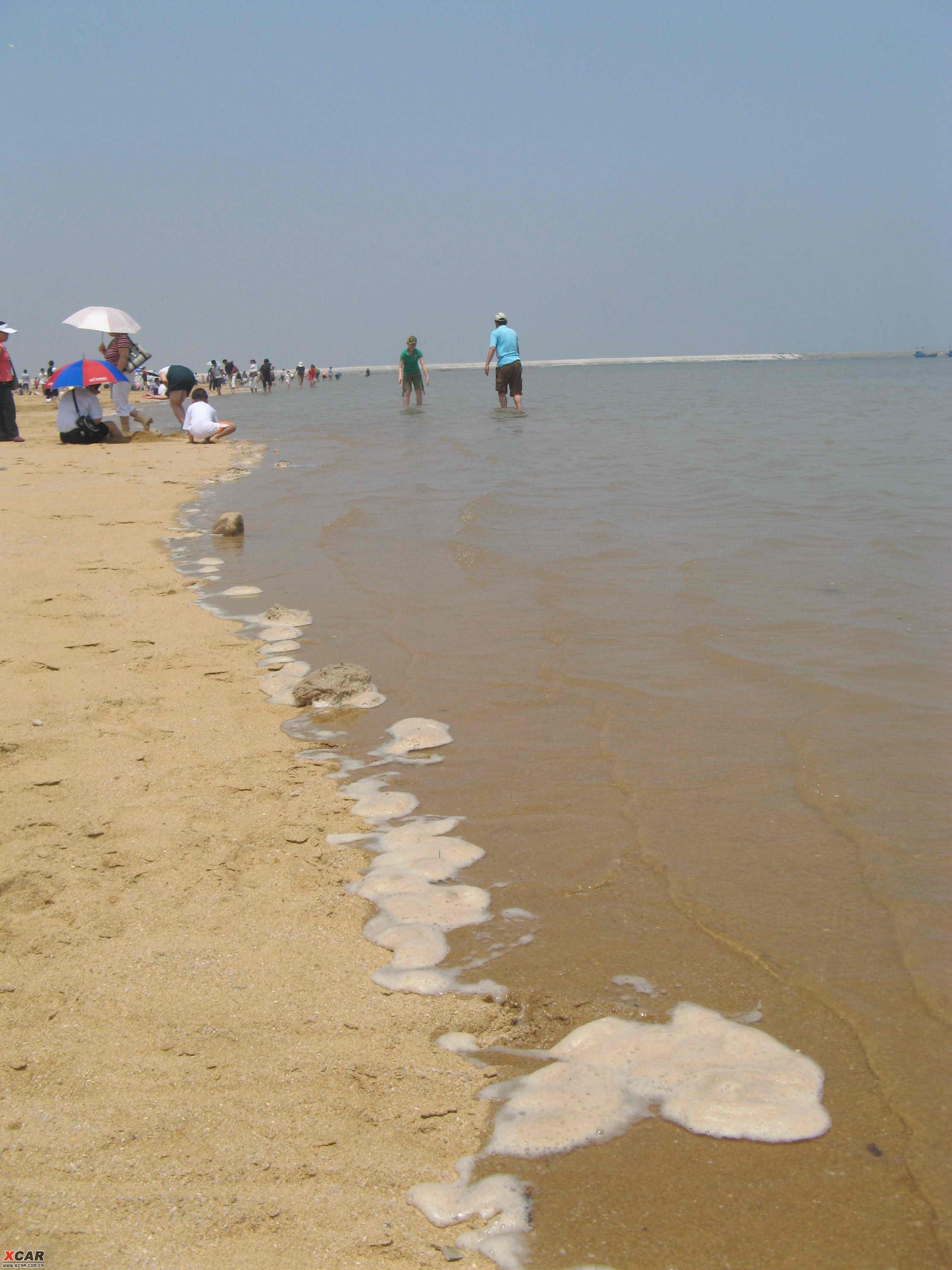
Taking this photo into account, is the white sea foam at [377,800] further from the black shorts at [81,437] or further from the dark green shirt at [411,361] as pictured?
the dark green shirt at [411,361]

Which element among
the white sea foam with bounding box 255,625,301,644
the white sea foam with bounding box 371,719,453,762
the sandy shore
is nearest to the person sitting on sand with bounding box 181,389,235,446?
the white sea foam with bounding box 255,625,301,644

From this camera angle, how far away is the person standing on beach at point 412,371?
1838cm

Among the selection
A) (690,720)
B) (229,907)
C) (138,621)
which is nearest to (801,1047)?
(229,907)

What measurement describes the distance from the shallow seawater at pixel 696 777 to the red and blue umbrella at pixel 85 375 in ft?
14.1

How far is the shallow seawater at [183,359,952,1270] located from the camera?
1.46 m

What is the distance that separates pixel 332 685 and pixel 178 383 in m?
11.6

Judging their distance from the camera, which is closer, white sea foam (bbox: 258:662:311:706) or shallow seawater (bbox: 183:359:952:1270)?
shallow seawater (bbox: 183:359:952:1270)

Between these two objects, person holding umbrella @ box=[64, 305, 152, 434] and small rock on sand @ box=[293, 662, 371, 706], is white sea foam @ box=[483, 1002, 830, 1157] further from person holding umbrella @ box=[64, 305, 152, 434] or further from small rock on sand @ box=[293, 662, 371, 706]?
person holding umbrella @ box=[64, 305, 152, 434]

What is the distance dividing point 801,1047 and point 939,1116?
0.78 ft

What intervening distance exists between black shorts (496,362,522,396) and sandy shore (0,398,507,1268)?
1389cm

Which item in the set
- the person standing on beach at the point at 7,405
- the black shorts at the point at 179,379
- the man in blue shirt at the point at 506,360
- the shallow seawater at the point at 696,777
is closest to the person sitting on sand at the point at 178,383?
the black shorts at the point at 179,379

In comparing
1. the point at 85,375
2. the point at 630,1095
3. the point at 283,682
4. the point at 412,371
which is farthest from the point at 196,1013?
the point at 412,371

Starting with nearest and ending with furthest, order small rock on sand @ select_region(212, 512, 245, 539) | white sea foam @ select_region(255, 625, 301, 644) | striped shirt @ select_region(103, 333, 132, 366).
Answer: white sea foam @ select_region(255, 625, 301, 644)
small rock on sand @ select_region(212, 512, 245, 539)
striped shirt @ select_region(103, 333, 132, 366)

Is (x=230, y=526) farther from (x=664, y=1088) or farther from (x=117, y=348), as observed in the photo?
(x=117, y=348)
